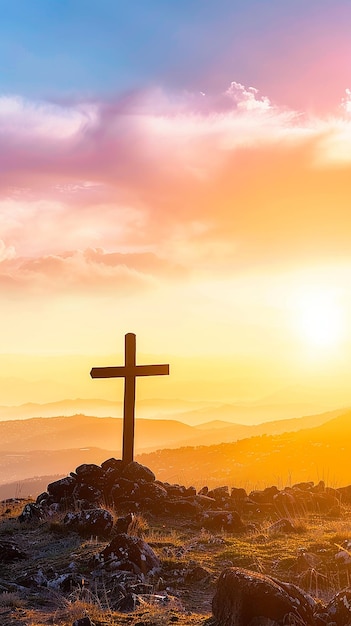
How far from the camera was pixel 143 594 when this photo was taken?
38.3 feet

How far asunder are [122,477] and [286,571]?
31.9ft

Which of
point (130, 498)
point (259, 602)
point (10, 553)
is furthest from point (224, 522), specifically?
point (259, 602)

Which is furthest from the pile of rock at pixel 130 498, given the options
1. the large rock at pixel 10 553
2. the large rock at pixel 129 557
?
the large rock at pixel 129 557

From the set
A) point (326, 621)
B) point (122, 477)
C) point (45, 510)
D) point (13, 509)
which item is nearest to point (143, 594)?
point (326, 621)

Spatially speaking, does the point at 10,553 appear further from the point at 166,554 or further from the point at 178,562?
the point at 178,562

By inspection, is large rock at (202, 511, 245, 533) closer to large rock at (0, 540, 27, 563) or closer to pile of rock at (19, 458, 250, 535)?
pile of rock at (19, 458, 250, 535)

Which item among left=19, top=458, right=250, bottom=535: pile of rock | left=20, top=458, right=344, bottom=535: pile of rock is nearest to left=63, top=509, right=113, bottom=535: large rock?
left=19, top=458, right=250, bottom=535: pile of rock

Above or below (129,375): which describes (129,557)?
below

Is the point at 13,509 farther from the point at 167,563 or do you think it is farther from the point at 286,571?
the point at 286,571

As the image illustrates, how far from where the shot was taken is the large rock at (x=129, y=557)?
13.1 metres

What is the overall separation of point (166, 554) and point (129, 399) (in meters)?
9.84

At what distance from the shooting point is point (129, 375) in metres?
24.2

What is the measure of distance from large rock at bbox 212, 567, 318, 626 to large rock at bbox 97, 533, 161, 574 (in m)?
3.40

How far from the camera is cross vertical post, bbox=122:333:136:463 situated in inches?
947
